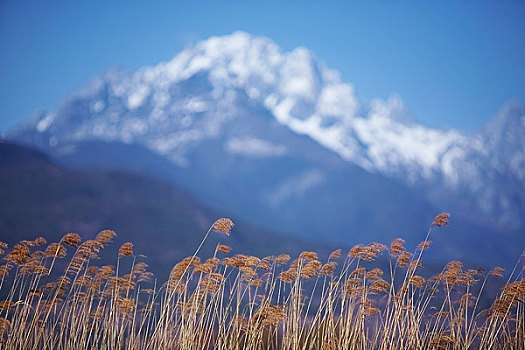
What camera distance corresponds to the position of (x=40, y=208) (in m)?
10.0

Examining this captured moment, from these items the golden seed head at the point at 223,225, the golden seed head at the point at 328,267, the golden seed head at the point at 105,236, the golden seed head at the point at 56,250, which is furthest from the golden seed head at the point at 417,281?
the golden seed head at the point at 56,250

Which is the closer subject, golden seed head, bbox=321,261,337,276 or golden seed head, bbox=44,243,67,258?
golden seed head, bbox=44,243,67,258

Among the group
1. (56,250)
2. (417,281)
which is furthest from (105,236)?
(417,281)

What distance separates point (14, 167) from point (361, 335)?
8.25m

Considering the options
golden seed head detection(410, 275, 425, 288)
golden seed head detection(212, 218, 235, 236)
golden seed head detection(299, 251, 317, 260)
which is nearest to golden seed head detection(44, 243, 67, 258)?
golden seed head detection(212, 218, 235, 236)

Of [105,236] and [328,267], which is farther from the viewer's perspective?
[328,267]

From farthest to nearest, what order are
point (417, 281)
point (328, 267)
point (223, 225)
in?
point (328, 267) → point (417, 281) → point (223, 225)

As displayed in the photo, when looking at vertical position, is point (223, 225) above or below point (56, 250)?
above

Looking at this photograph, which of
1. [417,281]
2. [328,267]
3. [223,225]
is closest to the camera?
[223,225]

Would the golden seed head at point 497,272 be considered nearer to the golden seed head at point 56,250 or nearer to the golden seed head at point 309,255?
the golden seed head at point 309,255

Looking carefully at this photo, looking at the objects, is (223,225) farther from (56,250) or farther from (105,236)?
(56,250)

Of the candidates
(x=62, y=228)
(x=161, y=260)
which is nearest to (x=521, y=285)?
(x=161, y=260)

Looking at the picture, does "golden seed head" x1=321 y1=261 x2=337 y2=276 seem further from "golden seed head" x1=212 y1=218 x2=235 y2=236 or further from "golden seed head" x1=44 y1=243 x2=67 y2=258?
"golden seed head" x1=44 y1=243 x2=67 y2=258

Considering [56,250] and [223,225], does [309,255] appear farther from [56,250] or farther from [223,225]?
[56,250]
